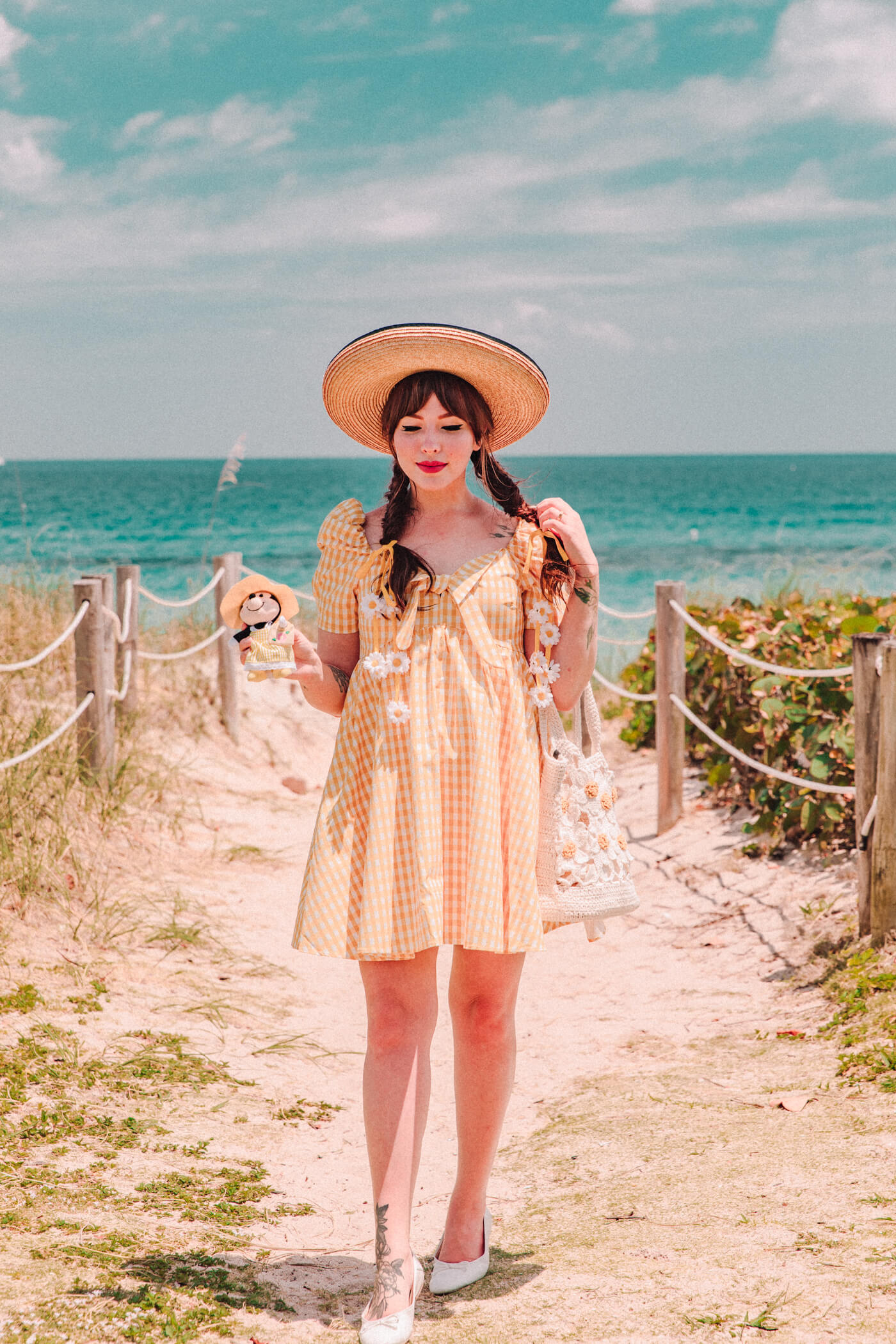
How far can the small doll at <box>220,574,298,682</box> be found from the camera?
226 cm

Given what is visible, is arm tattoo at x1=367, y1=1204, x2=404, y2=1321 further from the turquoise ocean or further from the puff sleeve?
the turquoise ocean

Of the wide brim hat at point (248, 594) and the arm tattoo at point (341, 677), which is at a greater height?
the wide brim hat at point (248, 594)

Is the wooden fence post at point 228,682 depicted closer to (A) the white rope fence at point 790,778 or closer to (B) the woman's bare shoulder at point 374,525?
(A) the white rope fence at point 790,778

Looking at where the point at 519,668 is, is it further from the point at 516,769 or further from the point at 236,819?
the point at 236,819

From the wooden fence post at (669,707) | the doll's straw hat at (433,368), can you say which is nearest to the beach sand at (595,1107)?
the wooden fence post at (669,707)

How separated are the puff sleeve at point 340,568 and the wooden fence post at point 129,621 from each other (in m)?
4.53

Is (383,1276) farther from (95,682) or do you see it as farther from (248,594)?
(95,682)

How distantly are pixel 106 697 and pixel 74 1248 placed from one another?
3.69m

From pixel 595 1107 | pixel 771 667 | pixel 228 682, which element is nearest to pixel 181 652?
pixel 228 682

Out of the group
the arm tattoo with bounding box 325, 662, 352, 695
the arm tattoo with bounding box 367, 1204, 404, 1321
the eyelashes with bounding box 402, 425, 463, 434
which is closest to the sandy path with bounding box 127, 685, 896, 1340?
the arm tattoo with bounding box 367, 1204, 404, 1321

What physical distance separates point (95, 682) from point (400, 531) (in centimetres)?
363

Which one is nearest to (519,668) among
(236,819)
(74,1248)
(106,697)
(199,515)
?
(74,1248)

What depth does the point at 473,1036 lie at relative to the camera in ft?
7.84

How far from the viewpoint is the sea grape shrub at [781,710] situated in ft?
16.5
